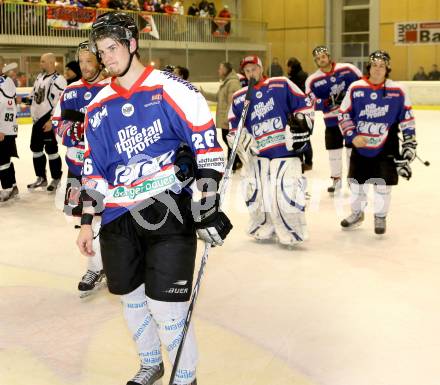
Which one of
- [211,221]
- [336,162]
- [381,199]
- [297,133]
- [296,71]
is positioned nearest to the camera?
[211,221]

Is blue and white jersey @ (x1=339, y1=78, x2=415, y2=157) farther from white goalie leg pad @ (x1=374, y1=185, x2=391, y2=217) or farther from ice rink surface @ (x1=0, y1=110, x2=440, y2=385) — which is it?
ice rink surface @ (x1=0, y1=110, x2=440, y2=385)

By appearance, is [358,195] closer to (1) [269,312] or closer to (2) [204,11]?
(1) [269,312]

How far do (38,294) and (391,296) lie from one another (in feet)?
6.65

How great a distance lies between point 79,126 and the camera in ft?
13.0

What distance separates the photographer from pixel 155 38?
1681cm

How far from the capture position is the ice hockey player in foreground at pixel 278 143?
15.1 ft

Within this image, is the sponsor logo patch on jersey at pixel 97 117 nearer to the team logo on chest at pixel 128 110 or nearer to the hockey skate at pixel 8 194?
the team logo on chest at pixel 128 110

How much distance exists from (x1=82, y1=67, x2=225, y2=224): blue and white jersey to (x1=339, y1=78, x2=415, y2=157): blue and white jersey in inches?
112

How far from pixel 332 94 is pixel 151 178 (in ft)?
15.6

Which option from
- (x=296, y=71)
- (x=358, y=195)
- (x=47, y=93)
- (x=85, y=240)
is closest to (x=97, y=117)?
(x=85, y=240)

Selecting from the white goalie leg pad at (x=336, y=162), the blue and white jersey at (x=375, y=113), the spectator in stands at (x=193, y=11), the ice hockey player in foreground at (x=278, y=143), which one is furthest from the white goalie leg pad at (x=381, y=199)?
the spectator in stands at (x=193, y=11)

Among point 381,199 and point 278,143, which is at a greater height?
point 278,143

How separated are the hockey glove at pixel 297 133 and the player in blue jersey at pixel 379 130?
0.54 m

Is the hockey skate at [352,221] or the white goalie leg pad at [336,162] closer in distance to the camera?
the hockey skate at [352,221]
